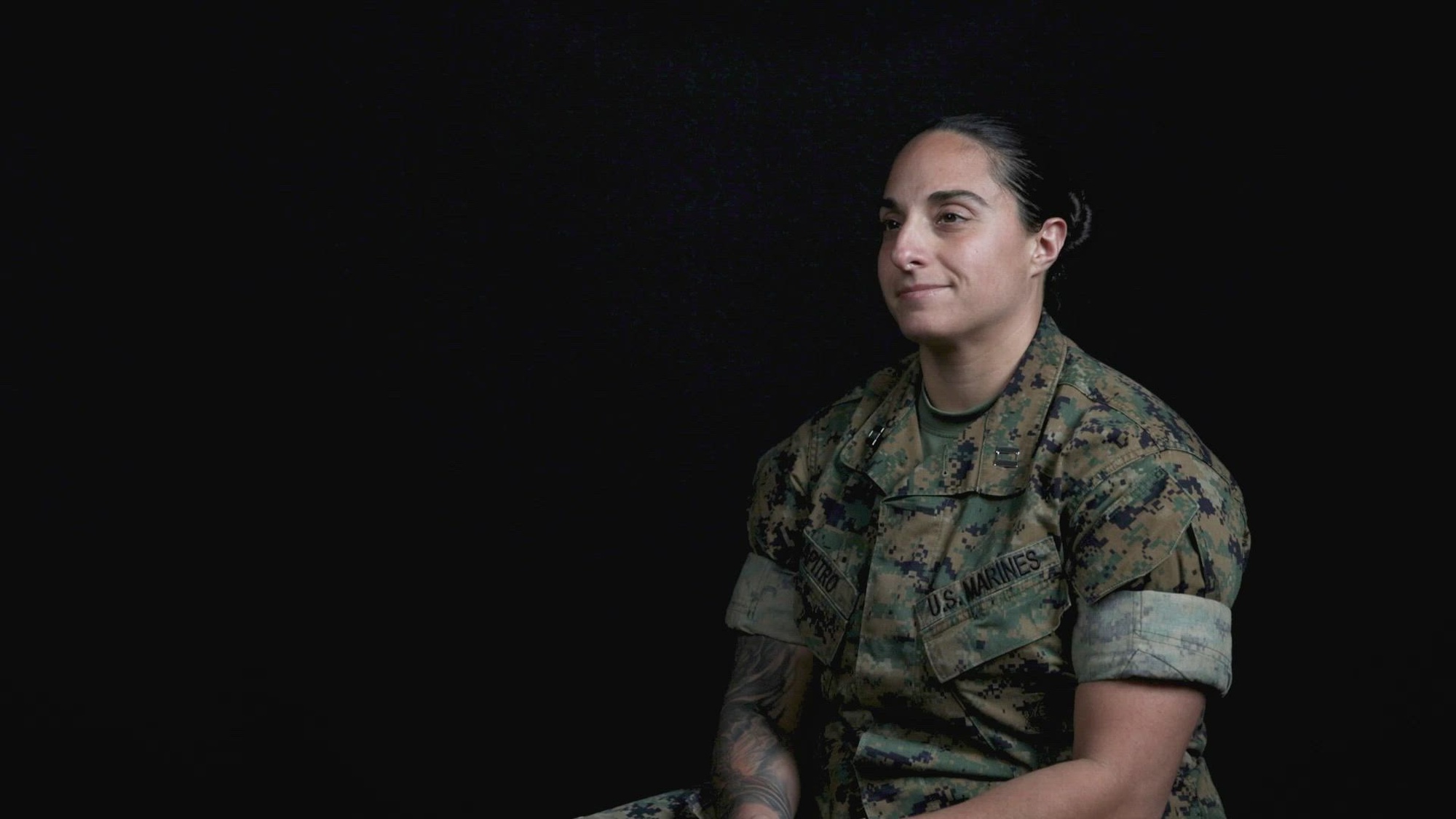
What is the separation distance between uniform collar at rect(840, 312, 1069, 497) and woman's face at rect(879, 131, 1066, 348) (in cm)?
6

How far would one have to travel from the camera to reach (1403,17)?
2721mm

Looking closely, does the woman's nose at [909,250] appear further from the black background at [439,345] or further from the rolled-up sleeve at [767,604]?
the black background at [439,345]

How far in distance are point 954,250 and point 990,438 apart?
0.74ft

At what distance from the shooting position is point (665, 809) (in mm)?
2242

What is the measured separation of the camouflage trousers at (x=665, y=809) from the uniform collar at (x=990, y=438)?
477 mm

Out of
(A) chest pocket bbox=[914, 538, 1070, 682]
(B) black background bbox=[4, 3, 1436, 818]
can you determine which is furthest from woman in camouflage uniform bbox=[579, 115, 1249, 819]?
(B) black background bbox=[4, 3, 1436, 818]

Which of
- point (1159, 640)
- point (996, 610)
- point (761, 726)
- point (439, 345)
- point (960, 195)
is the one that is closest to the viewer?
point (1159, 640)

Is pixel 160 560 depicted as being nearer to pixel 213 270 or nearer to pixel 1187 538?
pixel 213 270

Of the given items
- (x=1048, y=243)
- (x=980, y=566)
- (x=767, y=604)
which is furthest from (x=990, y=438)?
(x=767, y=604)

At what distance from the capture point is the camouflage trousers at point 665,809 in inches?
87.3

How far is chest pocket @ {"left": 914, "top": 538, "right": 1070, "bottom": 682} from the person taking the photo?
1971 millimetres

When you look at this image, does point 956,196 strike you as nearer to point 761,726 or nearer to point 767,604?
point 767,604

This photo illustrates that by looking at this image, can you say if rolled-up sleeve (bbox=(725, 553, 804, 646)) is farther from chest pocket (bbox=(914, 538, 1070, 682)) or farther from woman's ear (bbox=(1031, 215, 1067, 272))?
woman's ear (bbox=(1031, 215, 1067, 272))

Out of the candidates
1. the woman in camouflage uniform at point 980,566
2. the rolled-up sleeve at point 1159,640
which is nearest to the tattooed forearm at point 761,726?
the woman in camouflage uniform at point 980,566
